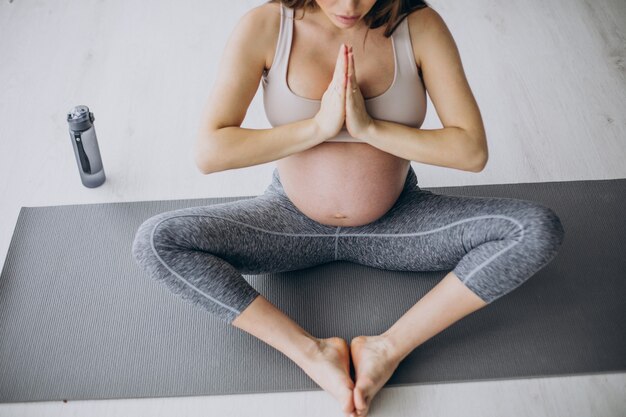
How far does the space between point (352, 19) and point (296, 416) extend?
934 millimetres

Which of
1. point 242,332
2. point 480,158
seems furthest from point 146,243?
point 480,158

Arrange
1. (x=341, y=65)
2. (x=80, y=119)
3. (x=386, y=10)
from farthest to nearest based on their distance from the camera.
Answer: (x=80, y=119) < (x=386, y=10) < (x=341, y=65)

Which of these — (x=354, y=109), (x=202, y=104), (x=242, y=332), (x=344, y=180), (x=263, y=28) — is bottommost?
(x=242, y=332)

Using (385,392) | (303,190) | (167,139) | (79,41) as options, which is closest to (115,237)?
(167,139)

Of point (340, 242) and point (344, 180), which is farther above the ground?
point (344, 180)

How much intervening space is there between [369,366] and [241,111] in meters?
0.67

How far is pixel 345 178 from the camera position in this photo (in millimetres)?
1670

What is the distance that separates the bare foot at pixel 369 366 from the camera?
64.8 inches

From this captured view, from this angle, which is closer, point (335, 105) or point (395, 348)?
point (335, 105)

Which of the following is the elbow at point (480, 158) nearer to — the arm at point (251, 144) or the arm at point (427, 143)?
the arm at point (427, 143)

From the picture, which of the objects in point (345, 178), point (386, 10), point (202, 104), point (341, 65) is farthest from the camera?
point (202, 104)

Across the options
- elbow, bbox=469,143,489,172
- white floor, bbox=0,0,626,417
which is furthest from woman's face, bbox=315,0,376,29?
white floor, bbox=0,0,626,417

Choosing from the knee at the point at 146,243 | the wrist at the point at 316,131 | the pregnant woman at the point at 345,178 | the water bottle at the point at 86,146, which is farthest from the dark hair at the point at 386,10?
the water bottle at the point at 86,146

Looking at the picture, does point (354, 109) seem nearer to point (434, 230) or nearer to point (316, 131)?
point (316, 131)
